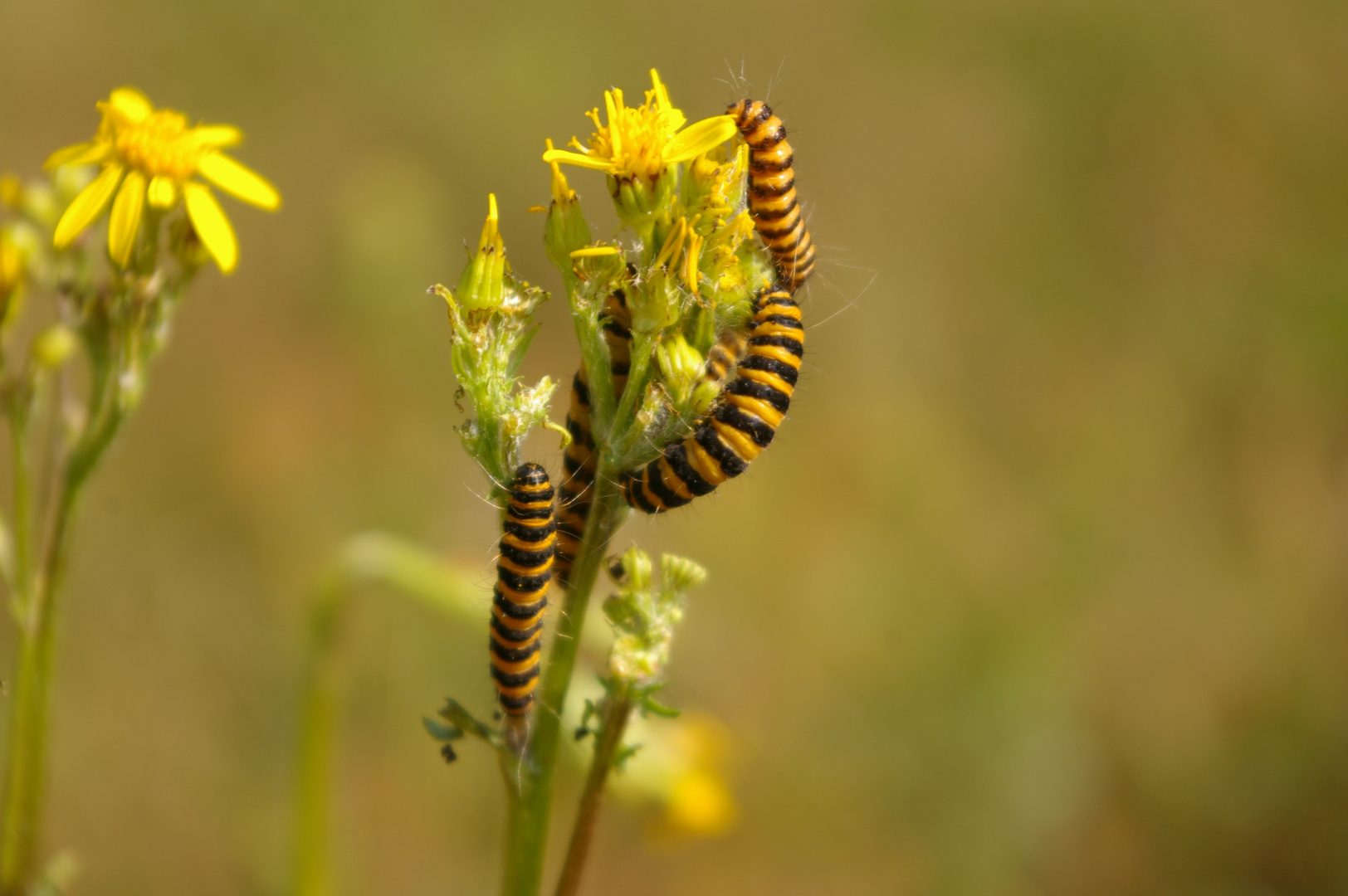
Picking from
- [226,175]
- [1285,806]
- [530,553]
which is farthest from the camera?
Answer: [1285,806]

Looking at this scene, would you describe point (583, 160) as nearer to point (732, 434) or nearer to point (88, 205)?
point (732, 434)

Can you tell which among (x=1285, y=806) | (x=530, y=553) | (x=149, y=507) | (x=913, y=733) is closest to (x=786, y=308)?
(x=530, y=553)

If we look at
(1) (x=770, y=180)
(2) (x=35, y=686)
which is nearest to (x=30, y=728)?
(2) (x=35, y=686)

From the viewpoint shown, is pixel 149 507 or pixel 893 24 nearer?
pixel 149 507

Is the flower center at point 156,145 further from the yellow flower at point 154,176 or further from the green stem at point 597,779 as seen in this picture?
the green stem at point 597,779

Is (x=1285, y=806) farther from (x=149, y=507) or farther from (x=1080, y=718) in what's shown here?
(x=149, y=507)

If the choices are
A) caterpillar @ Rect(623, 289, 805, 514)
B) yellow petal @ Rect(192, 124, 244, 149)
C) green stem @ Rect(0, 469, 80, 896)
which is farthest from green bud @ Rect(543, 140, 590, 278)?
green stem @ Rect(0, 469, 80, 896)

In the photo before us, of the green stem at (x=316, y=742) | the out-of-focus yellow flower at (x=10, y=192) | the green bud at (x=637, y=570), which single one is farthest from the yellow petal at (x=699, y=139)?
the out-of-focus yellow flower at (x=10, y=192)
